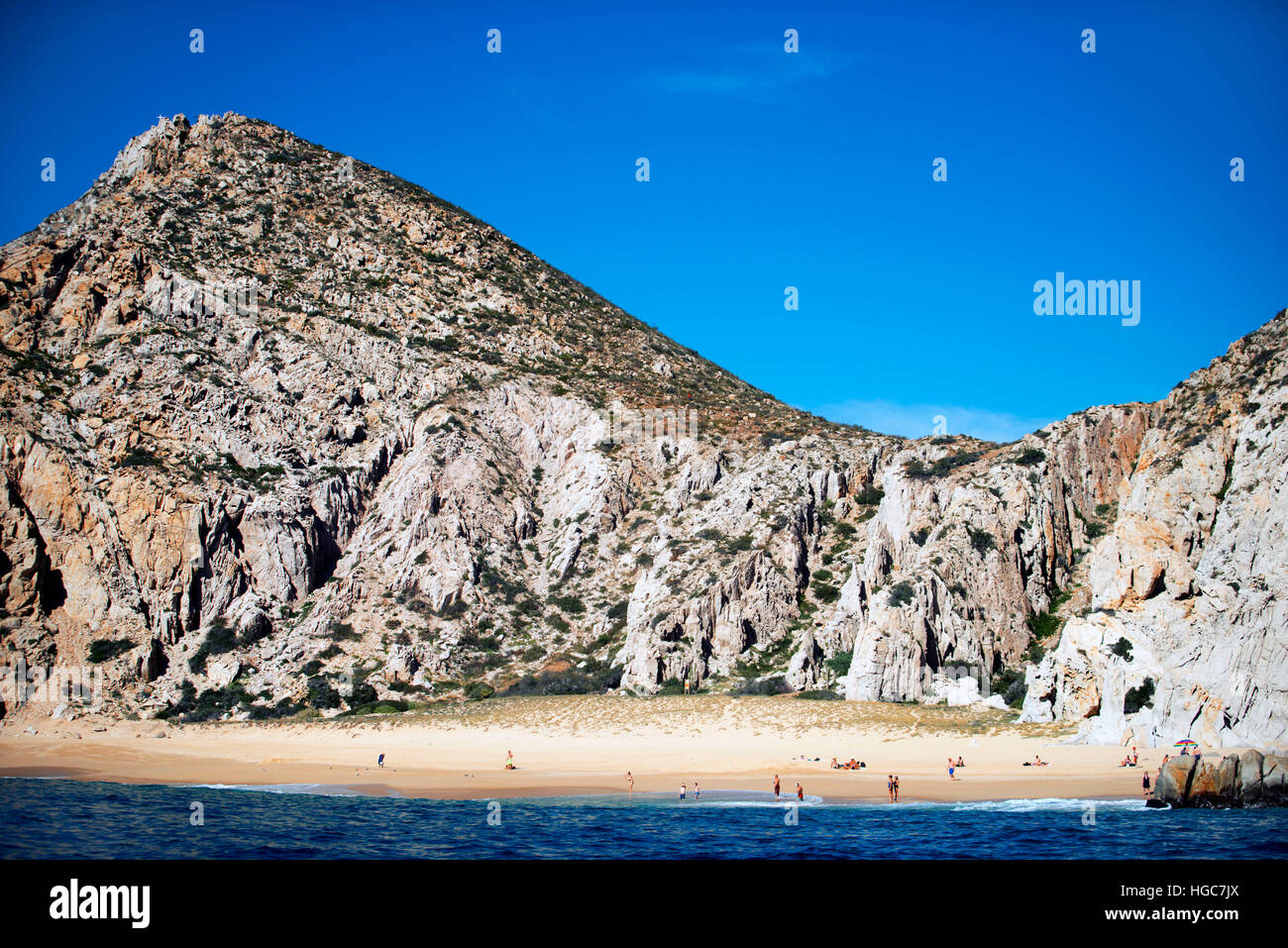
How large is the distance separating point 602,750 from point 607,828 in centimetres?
1428

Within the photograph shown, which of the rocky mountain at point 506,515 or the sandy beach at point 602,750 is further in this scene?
the rocky mountain at point 506,515

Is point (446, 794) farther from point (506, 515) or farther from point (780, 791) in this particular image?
point (506, 515)

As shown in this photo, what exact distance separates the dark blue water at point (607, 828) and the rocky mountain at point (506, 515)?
9503 millimetres

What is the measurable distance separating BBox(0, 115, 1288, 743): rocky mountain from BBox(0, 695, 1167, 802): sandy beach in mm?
2881

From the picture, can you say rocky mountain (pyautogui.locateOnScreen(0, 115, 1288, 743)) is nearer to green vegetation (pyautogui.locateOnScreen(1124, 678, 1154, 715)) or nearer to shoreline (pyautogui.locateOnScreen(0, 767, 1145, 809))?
green vegetation (pyautogui.locateOnScreen(1124, 678, 1154, 715))

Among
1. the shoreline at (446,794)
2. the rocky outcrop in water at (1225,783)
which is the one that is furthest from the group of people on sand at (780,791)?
the rocky outcrop in water at (1225,783)

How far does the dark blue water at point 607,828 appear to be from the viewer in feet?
66.3

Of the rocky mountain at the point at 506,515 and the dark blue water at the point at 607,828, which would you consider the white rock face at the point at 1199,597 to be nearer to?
the rocky mountain at the point at 506,515

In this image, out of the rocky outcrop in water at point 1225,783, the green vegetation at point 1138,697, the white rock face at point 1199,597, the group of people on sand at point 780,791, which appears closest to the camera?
the rocky outcrop in water at point 1225,783

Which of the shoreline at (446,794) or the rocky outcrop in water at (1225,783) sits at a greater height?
the rocky outcrop in water at (1225,783)

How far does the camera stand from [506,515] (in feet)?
200

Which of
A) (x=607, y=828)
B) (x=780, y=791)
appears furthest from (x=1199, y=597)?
(x=607, y=828)
